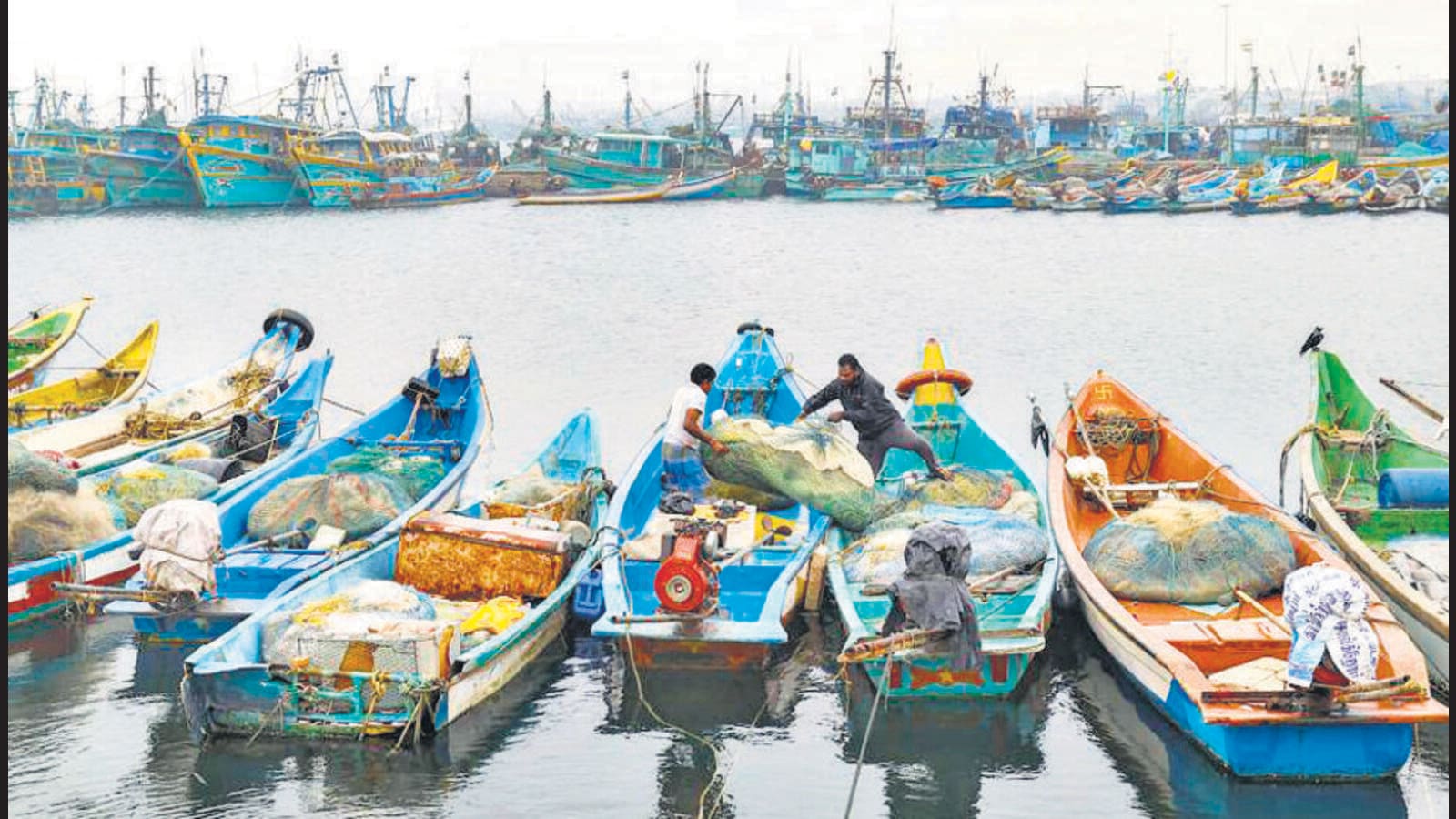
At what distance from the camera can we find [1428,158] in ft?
240

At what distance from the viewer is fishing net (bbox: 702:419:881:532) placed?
11.7 m

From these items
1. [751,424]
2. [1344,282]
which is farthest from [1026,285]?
[751,424]

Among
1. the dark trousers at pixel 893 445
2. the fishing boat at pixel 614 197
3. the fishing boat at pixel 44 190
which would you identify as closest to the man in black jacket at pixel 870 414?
the dark trousers at pixel 893 445

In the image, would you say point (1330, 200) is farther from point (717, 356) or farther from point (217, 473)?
point (217, 473)

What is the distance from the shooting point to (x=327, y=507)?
12.0 meters

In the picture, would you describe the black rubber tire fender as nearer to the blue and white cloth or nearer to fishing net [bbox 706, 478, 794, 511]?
fishing net [bbox 706, 478, 794, 511]

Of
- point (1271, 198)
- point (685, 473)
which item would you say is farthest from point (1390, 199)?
point (685, 473)

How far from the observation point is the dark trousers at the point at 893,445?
12.4m

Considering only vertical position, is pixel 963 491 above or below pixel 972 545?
above

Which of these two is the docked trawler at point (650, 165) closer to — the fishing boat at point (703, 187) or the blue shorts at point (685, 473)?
the fishing boat at point (703, 187)

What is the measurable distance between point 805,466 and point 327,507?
3.73 metres

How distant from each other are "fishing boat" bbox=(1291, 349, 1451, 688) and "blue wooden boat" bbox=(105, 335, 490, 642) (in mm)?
7083

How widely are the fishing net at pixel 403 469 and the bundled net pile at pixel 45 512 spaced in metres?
2.02

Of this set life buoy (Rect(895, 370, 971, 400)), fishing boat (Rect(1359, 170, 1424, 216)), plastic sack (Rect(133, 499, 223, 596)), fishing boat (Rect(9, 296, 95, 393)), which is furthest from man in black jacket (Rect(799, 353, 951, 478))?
fishing boat (Rect(1359, 170, 1424, 216))
